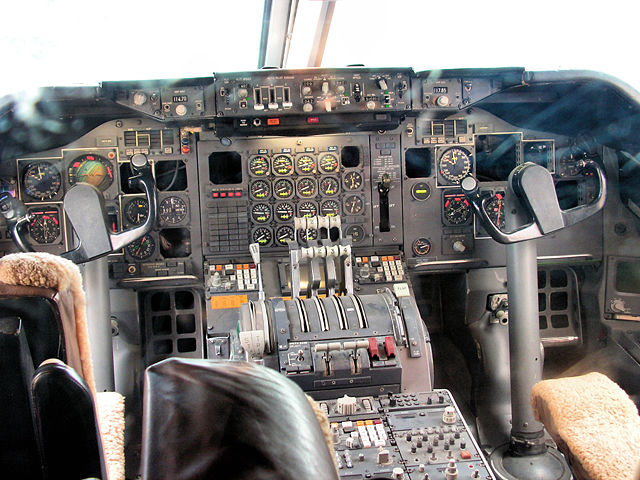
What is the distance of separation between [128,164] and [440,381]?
8.82ft

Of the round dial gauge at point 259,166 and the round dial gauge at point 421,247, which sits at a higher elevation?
the round dial gauge at point 259,166

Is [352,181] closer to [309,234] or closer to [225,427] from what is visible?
[309,234]

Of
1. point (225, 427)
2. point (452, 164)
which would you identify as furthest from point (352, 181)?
point (225, 427)

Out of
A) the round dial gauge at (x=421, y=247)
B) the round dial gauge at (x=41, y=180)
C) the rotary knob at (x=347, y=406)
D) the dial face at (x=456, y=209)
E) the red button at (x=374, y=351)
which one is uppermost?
the round dial gauge at (x=41, y=180)

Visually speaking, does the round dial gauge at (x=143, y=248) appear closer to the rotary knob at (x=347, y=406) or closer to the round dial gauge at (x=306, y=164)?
the round dial gauge at (x=306, y=164)

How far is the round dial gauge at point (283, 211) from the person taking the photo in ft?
14.3

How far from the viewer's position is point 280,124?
13.3 ft

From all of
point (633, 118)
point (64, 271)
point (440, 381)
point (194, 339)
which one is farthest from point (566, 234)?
point (64, 271)

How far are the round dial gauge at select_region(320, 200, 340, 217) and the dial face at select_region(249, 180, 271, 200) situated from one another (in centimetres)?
40

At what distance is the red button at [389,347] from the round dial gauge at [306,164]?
1.52 m

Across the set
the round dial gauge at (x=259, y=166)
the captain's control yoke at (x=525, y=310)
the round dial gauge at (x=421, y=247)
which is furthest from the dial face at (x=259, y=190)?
the captain's control yoke at (x=525, y=310)

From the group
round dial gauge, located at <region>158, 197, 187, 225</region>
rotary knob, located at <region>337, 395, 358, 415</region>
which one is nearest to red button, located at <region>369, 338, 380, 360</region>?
rotary knob, located at <region>337, 395, 358, 415</region>

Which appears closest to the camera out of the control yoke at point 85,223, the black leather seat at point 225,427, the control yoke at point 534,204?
the black leather seat at point 225,427

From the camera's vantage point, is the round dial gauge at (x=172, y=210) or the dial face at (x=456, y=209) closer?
the round dial gauge at (x=172, y=210)
